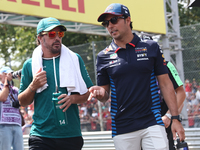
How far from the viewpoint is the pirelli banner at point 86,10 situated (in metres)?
Answer: 8.00

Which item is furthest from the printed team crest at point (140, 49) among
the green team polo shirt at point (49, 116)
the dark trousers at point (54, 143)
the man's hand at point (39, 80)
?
the dark trousers at point (54, 143)

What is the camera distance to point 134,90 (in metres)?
3.56

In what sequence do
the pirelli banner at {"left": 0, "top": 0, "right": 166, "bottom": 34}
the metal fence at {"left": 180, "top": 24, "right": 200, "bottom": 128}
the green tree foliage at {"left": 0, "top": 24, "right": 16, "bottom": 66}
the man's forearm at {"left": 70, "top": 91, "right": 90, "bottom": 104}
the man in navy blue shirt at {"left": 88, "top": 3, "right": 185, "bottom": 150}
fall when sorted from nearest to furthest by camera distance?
1. the man in navy blue shirt at {"left": 88, "top": 3, "right": 185, "bottom": 150}
2. the man's forearm at {"left": 70, "top": 91, "right": 90, "bottom": 104}
3. the pirelli banner at {"left": 0, "top": 0, "right": 166, "bottom": 34}
4. the metal fence at {"left": 180, "top": 24, "right": 200, "bottom": 128}
5. the green tree foliage at {"left": 0, "top": 24, "right": 16, "bottom": 66}

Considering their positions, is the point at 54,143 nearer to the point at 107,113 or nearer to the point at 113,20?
the point at 113,20

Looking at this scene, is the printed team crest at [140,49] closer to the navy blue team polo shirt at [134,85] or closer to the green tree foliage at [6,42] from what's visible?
the navy blue team polo shirt at [134,85]

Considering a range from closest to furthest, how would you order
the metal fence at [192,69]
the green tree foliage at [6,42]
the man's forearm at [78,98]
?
the man's forearm at [78,98] → the metal fence at [192,69] → the green tree foliage at [6,42]

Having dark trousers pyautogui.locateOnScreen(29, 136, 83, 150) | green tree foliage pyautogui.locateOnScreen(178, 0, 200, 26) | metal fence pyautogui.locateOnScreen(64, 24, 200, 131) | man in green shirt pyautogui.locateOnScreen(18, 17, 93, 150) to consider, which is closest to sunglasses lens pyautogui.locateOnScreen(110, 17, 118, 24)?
man in green shirt pyautogui.locateOnScreen(18, 17, 93, 150)

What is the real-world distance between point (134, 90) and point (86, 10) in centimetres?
615

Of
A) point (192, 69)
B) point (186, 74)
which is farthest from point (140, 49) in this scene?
point (186, 74)

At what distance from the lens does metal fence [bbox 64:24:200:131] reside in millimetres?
10849

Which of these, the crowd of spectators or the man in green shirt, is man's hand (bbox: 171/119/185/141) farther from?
the crowd of spectators

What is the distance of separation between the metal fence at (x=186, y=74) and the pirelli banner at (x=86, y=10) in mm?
1035

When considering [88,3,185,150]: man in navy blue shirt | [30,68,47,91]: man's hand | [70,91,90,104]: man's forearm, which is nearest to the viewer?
[88,3,185,150]: man in navy blue shirt

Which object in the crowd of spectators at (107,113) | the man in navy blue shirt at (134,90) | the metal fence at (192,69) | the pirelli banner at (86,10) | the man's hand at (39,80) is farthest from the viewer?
the crowd of spectators at (107,113)
